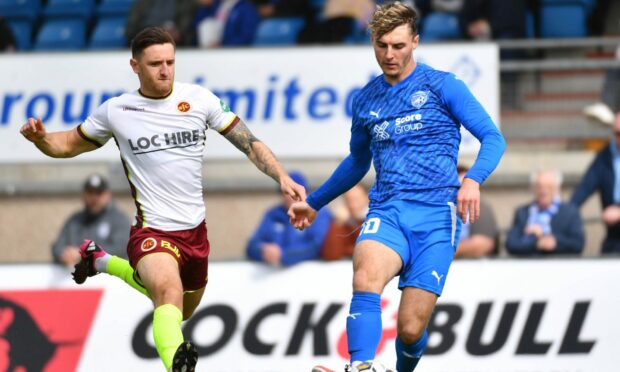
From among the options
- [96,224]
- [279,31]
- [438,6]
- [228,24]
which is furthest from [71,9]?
[96,224]

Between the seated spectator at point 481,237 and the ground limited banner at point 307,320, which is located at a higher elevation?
the seated spectator at point 481,237

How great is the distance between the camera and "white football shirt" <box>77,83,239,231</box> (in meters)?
9.02

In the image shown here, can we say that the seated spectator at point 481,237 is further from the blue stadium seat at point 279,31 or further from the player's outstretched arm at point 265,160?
the blue stadium seat at point 279,31

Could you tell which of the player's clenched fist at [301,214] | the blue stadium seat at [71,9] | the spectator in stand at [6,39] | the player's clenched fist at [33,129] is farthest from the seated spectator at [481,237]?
the spectator in stand at [6,39]

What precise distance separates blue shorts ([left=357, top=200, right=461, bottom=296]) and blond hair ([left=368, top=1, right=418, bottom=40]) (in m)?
1.05

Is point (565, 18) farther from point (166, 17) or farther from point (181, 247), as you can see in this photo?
point (181, 247)

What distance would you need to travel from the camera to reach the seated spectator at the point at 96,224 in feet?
42.4

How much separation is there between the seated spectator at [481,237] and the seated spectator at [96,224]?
305 cm

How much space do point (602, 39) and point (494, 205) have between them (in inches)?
82.2

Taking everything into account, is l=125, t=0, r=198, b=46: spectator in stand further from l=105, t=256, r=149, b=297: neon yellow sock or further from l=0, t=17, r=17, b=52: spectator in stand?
l=105, t=256, r=149, b=297: neon yellow sock

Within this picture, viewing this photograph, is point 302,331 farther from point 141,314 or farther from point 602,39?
point 602,39

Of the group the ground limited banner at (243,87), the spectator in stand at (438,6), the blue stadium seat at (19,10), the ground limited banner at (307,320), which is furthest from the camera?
the blue stadium seat at (19,10)

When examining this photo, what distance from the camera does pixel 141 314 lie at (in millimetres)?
11812

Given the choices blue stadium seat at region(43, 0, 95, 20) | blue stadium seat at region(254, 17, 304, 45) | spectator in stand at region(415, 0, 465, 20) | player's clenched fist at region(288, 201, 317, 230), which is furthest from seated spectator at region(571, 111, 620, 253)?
blue stadium seat at region(43, 0, 95, 20)
